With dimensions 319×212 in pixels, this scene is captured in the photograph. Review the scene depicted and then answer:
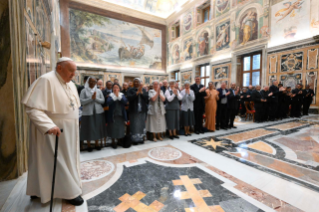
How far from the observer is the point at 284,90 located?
25.3 feet

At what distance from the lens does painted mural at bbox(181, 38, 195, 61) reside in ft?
50.3

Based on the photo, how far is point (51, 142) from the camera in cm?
169

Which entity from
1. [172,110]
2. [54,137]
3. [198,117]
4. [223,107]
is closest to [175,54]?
[223,107]

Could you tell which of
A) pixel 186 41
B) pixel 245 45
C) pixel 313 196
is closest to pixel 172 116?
pixel 313 196

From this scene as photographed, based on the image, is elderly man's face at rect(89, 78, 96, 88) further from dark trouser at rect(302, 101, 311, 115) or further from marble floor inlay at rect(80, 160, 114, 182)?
dark trouser at rect(302, 101, 311, 115)

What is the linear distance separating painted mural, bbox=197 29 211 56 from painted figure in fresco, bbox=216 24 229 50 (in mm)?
1074

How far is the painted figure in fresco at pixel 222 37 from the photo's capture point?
466 inches

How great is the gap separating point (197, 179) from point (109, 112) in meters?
2.50

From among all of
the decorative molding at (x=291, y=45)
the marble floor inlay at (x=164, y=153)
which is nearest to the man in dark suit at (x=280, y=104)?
the decorative molding at (x=291, y=45)

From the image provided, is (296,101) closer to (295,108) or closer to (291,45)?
(295,108)

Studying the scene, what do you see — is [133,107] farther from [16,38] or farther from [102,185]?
[16,38]

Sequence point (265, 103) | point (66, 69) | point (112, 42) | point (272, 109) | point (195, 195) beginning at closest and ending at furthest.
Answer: point (66, 69), point (195, 195), point (265, 103), point (272, 109), point (112, 42)

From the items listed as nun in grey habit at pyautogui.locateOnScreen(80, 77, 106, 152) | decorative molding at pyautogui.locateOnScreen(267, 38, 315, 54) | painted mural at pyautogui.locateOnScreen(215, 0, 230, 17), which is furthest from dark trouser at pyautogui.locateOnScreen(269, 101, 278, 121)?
painted mural at pyautogui.locateOnScreen(215, 0, 230, 17)

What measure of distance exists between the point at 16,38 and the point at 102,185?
2.45 m
